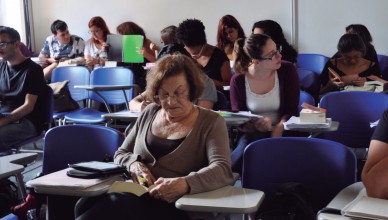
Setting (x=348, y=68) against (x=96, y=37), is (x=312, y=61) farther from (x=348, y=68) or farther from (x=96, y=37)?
(x=96, y=37)

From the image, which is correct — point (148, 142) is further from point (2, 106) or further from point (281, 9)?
point (281, 9)

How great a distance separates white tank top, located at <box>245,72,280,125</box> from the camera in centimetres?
337

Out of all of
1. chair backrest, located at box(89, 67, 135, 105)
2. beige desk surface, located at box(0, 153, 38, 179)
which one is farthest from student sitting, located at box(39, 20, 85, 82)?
beige desk surface, located at box(0, 153, 38, 179)

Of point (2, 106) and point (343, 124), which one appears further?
point (2, 106)

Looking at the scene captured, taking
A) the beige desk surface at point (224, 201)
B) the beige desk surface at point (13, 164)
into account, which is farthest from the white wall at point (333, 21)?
the beige desk surface at point (224, 201)

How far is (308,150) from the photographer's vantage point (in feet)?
7.14

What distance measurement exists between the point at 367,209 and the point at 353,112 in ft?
5.89

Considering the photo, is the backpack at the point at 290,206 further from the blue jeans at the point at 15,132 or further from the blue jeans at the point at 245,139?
the blue jeans at the point at 15,132

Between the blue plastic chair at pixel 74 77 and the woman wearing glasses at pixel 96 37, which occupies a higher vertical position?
the woman wearing glasses at pixel 96 37

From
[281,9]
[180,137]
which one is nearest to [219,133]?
[180,137]

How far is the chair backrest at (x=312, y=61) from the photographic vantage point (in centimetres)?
595

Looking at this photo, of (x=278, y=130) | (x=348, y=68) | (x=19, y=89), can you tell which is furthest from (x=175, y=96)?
→ (x=348, y=68)

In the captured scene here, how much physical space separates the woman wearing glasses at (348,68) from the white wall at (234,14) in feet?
4.46

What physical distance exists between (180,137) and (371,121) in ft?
5.07
